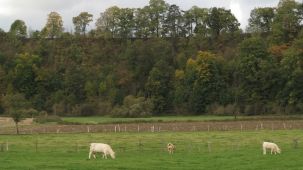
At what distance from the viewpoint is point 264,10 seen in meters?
151

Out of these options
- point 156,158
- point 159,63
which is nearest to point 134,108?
point 159,63

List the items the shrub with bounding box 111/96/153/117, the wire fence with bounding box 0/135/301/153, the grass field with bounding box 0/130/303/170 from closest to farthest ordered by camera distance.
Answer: the grass field with bounding box 0/130/303/170, the wire fence with bounding box 0/135/301/153, the shrub with bounding box 111/96/153/117

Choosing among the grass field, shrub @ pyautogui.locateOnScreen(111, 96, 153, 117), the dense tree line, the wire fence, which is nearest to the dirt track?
the wire fence

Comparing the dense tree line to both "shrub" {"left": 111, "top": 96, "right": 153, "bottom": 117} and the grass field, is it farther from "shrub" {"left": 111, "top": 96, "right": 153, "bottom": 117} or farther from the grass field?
the grass field

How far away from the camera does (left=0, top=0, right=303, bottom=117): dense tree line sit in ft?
394

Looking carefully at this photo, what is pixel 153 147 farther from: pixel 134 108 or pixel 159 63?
pixel 159 63

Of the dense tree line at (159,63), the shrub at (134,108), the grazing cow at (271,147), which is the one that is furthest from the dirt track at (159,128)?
the grazing cow at (271,147)

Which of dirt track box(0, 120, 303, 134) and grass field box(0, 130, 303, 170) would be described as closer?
grass field box(0, 130, 303, 170)

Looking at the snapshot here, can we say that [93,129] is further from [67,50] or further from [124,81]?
[67,50]

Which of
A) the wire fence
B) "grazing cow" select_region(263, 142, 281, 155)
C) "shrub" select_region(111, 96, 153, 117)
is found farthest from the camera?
"shrub" select_region(111, 96, 153, 117)

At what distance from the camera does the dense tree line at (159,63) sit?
394 feet

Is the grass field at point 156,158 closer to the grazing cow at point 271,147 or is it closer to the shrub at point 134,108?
the grazing cow at point 271,147

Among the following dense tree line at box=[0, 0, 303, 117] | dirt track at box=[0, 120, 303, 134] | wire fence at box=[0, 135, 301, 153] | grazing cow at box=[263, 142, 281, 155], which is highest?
dense tree line at box=[0, 0, 303, 117]

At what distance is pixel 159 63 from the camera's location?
135875 mm
